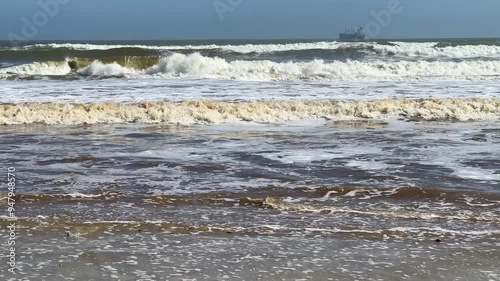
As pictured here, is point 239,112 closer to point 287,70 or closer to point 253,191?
point 253,191

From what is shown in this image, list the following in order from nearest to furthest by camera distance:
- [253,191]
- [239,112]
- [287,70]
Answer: [253,191], [239,112], [287,70]

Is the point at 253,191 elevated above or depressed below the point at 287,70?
below

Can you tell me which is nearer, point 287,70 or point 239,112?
point 239,112

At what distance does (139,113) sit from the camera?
42.1 ft

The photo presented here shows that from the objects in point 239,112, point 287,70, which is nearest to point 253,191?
point 239,112

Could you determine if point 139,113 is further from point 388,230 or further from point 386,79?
point 386,79

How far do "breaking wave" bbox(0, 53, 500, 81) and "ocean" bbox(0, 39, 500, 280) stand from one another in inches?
502

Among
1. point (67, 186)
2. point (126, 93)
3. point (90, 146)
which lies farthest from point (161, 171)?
point (126, 93)

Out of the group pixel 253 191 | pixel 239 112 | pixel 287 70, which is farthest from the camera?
pixel 287 70

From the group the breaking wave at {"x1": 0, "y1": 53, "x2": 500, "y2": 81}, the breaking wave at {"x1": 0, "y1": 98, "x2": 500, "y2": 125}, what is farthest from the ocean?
the breaking wave at {"x1": 0, "y1": 53, "x2": 500, "y2": 81}

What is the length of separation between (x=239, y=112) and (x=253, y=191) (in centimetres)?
664

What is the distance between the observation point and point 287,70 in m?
28.6

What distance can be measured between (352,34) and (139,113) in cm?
8897

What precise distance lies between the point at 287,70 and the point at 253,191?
22619mm
